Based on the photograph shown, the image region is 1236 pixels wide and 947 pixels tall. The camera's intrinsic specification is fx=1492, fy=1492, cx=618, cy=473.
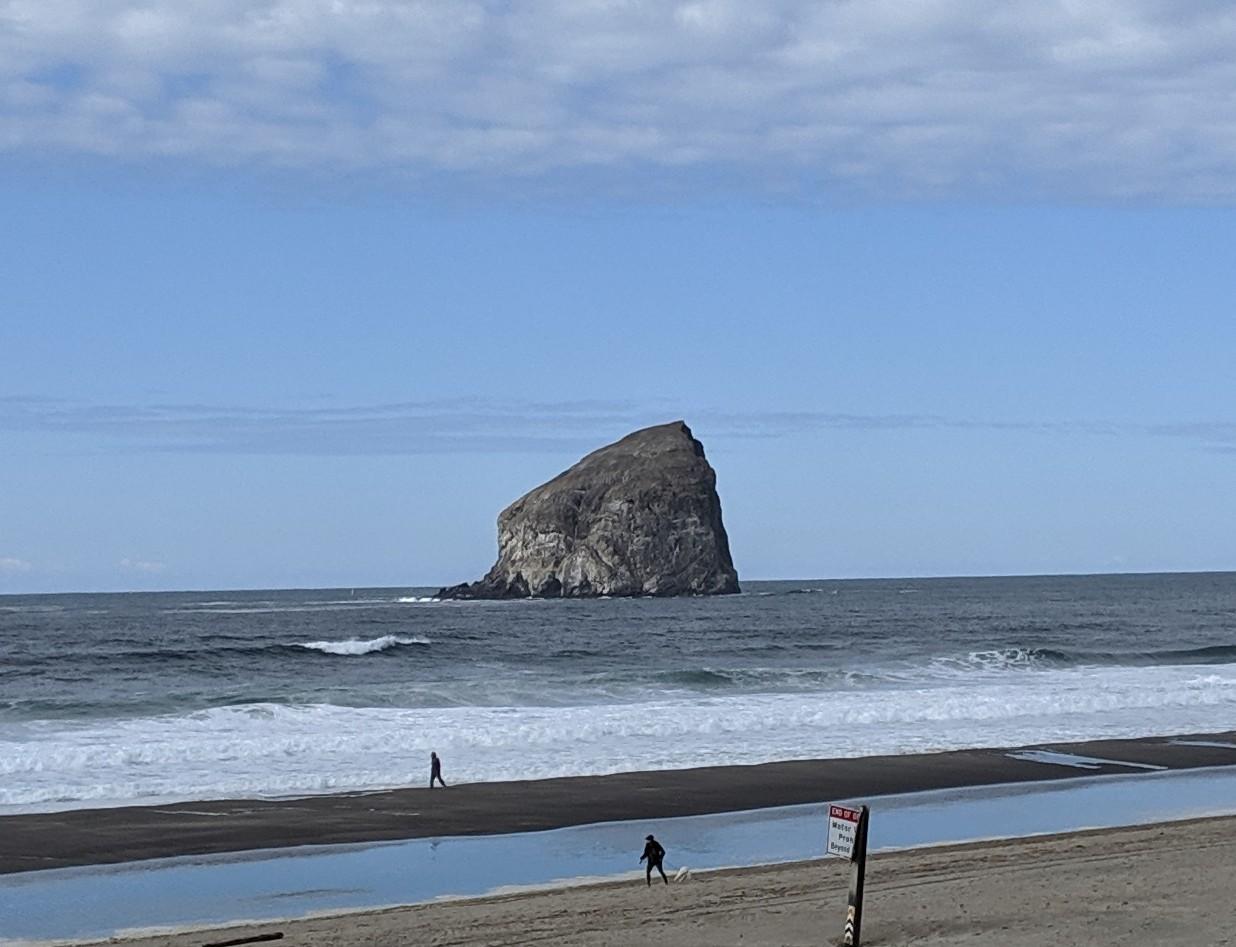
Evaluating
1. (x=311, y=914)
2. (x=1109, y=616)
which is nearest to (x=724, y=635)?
(x=1109, y=616)

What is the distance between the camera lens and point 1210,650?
211 feet

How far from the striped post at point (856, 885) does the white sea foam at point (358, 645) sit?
4807 cm

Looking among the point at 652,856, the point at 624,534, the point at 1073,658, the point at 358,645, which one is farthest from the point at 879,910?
the point at 624,534

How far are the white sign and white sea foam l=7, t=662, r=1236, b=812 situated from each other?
47.3ft

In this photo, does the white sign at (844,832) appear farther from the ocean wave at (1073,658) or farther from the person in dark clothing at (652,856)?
the ocean wave at (1073,658)

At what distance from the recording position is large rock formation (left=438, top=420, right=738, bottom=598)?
5423 inches

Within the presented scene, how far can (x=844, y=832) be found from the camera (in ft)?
41.1

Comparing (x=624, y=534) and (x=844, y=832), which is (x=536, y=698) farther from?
(x=624, y=534)

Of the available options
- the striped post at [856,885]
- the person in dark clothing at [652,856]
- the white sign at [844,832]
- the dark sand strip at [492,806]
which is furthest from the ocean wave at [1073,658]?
the white sign at [844,832]

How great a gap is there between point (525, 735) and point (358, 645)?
103ft

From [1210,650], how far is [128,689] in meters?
44.9

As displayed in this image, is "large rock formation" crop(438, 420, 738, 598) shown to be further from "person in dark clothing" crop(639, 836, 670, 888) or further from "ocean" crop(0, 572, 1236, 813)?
"person in dark clothing" crop(639, 836, 670, 888)

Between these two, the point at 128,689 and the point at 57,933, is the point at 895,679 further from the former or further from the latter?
the point at 57,933

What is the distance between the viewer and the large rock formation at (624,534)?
13775 cm
